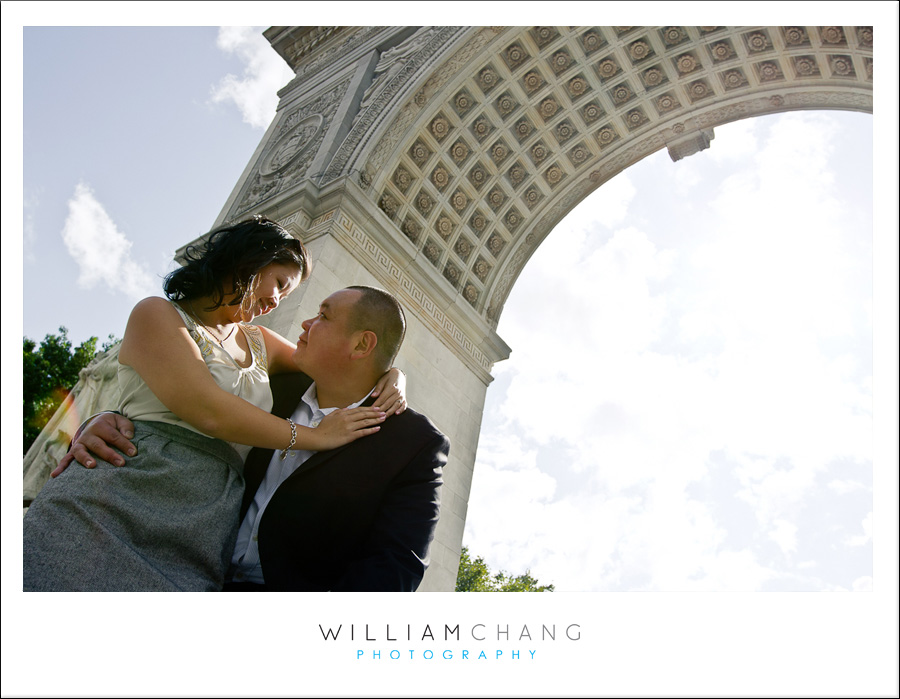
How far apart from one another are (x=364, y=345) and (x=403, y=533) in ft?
2.53

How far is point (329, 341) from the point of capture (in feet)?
8.08

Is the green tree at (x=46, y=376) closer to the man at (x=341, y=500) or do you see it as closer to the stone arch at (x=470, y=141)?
the stone arch at (x=470, y=141)

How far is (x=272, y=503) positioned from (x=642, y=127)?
997cm

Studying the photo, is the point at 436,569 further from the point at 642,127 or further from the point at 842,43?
the point at 842,43

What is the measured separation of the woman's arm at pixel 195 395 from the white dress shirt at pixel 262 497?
0.43 feet

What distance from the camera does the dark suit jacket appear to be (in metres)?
2.04

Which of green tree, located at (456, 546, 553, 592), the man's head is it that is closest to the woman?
the man's head

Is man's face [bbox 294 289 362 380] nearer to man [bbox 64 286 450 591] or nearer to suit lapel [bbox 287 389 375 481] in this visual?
man [bbox 64 286 450 591]

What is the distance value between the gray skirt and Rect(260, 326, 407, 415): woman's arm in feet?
1.98

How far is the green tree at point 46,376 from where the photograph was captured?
19.7 metres

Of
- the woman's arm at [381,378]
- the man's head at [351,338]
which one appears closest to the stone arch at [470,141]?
the woman's arm at [381,378]

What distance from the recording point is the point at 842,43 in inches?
314

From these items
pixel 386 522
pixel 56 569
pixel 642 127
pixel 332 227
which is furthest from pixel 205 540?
pixel 642 127

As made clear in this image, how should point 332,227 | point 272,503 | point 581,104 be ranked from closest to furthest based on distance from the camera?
point 272,503
point 332,227
point 581,104
